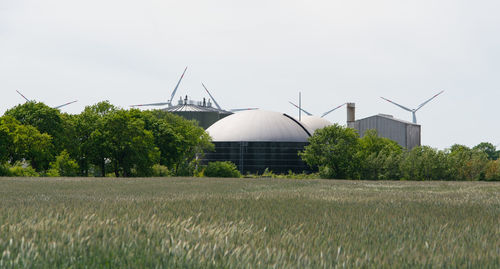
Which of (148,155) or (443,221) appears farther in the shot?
(148,155)

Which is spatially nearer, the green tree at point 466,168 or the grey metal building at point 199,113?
the green tree at point 466,168

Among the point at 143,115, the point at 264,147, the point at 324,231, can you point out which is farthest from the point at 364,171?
the point at 324,231

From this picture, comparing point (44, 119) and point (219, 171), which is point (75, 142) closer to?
point (44, 119)

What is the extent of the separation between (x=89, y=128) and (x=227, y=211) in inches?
2427

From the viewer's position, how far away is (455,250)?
284 inches

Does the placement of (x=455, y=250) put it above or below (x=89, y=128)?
below

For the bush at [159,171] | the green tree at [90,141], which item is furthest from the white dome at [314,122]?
the green tree at [90,141]

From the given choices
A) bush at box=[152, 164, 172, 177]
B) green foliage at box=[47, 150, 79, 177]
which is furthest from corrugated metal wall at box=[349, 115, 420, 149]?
green foliage at box=[47, 150, 79, 177]

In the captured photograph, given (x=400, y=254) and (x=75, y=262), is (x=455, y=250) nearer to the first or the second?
(x=400, y=254)

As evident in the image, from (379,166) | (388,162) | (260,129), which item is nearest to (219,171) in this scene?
(260,129)

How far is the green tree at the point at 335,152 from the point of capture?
77.7 m

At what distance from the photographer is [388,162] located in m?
75.9

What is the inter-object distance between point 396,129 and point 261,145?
159 feet

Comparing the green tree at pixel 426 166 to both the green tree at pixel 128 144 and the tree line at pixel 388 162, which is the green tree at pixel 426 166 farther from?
the green tree at pixel 128 144
